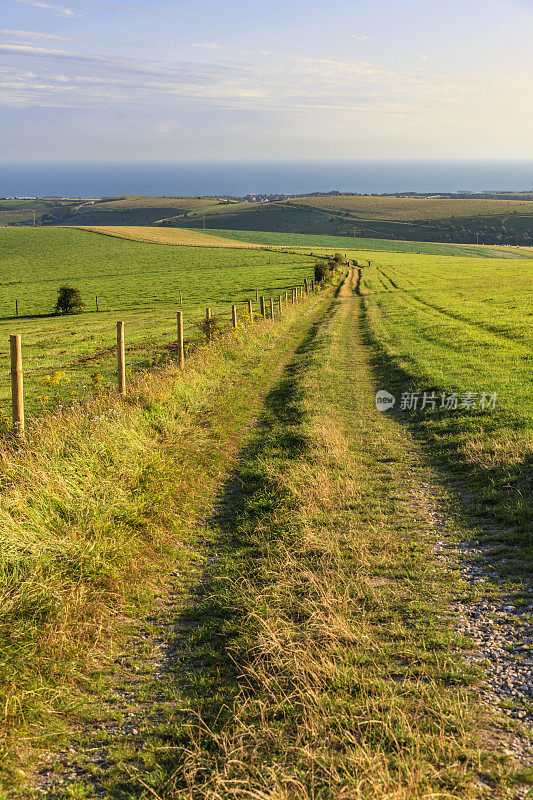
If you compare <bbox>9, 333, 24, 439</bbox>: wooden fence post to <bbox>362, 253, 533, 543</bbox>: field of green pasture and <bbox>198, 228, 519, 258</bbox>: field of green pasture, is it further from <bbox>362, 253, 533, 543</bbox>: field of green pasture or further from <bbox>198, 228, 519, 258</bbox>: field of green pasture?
<bbox>198, 228, 519, 258</bbox>: field of green pasture

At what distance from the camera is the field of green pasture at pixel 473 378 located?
8.49m

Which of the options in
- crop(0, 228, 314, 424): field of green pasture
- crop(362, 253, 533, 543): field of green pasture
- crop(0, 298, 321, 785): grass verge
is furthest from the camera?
crop(0, 228, 314, 424): field of green pasture

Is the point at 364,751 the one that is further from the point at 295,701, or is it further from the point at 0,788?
the point at 0,788

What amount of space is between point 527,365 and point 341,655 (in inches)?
572

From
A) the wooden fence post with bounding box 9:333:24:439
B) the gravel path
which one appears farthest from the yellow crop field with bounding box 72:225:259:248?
the gravel path

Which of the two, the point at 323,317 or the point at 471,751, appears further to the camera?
the point at 323,317

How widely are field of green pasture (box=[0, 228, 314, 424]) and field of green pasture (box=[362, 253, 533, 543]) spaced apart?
838 cm

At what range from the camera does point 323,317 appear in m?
33.8

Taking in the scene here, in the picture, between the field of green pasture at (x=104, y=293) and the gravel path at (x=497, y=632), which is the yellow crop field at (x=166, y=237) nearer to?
the field of green pasture at (x=104, y=293)

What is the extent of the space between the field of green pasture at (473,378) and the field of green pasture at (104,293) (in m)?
8.38

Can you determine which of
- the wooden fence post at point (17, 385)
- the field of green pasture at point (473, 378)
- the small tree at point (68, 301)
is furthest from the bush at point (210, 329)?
the small tree at point (68, 301)

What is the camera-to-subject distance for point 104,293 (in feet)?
196

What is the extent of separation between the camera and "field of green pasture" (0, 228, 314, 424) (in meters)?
22.0

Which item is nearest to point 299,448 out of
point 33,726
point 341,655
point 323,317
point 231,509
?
point 231,509
